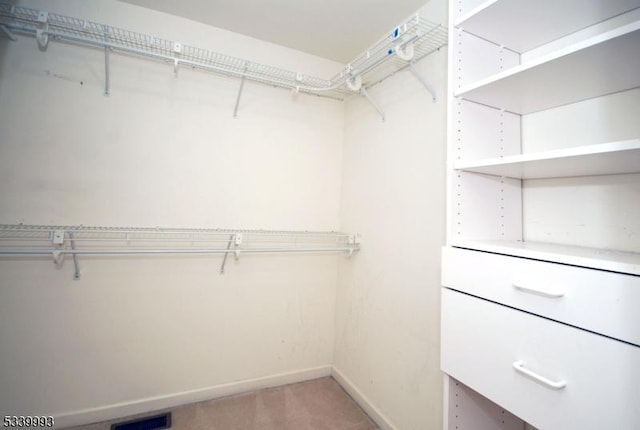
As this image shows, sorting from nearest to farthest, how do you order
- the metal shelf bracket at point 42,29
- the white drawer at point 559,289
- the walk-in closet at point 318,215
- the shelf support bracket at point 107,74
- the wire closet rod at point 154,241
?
1. the white drawer at point 559,289
2. the walk-in closet at point 318,215
3. the metal shelf bracket at point 42,29
4. the wire closet rod at point 154,241
5. the shelf support bracket at point 107,74

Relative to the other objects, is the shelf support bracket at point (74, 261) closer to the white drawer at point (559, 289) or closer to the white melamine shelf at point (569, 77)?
the white drawer at point (559, 289)

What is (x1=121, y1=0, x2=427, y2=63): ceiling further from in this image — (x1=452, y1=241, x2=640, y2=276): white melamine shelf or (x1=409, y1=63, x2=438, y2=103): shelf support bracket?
(x1=452, y1=241, x2=640, y2=276): white melamine shelf

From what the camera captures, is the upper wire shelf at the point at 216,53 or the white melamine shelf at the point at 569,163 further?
the upper wire shelf at the point at 216,53

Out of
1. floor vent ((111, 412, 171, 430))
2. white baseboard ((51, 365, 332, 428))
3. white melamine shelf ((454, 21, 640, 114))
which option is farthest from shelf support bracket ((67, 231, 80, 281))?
white melamine shelf ((454, 21, 640, 114))

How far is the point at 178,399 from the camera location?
5.87 feet

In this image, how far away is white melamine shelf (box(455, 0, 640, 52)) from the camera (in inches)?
34.6

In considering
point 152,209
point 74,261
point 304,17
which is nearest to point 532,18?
point 304,17

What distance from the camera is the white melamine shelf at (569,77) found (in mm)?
695

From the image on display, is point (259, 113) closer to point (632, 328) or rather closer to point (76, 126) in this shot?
point (76, 126)

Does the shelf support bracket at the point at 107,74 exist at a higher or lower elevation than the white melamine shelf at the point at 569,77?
higher

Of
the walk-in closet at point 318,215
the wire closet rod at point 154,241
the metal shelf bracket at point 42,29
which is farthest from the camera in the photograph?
the wire closet rod at point 154,241

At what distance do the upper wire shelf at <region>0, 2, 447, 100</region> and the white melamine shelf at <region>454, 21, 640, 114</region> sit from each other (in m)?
0.53

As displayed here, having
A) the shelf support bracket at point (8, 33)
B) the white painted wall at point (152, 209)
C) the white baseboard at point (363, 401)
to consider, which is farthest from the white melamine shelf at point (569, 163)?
the shelf support bracket at point (8, 33)

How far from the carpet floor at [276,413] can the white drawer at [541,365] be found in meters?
1.10
